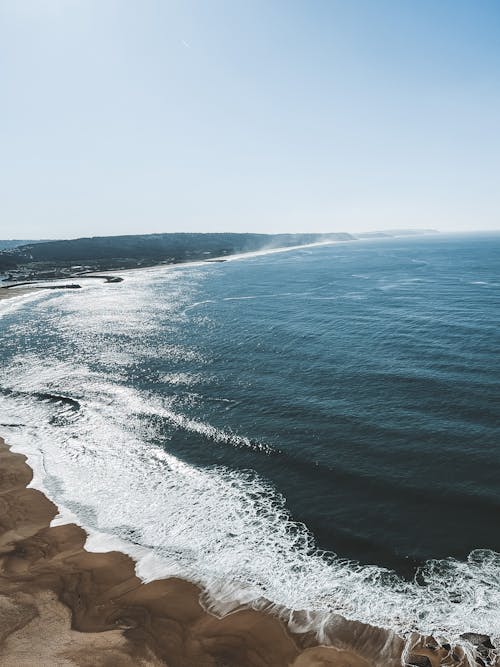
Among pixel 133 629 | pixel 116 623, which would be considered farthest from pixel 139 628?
pixel 116 623

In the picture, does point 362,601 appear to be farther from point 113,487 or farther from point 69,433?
point 69,433

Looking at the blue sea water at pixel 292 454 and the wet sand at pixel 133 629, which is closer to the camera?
the wet sand at pixel 133 629

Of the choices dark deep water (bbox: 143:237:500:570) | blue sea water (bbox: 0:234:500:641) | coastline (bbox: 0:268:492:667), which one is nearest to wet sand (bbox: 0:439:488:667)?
coastline (bbox: 0:268:492:667)

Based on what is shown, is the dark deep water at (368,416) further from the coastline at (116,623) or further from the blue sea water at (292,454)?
the coastline at (116,623)

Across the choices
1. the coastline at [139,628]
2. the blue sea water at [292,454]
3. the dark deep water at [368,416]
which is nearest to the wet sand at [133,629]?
the coastline at [139,628]

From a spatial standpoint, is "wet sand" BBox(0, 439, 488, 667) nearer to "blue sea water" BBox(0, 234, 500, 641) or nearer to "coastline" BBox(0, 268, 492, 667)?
"coastline" BBox(0, 268, 492, 667)

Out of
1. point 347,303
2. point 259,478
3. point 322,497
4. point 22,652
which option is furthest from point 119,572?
point 347,303

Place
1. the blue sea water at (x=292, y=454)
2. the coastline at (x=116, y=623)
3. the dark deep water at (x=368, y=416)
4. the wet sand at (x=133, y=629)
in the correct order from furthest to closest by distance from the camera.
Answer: the dark deep water at (x=368, y=416), the blue sea water at (x=292, y=454), the coastline at (x=116, y=623), the wet sand at (x=133, y=629)

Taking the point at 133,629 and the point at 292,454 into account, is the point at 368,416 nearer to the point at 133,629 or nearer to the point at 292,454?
the point at 292,454

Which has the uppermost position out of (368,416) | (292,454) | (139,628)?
(368,416)
